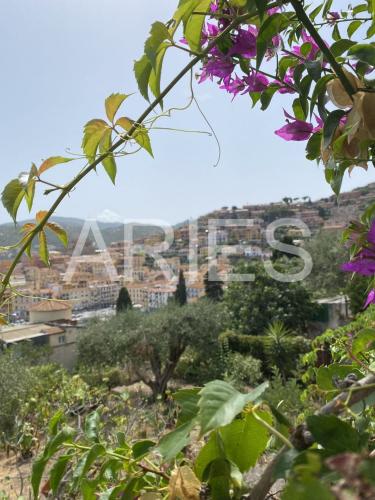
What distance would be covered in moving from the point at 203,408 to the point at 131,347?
593 cm

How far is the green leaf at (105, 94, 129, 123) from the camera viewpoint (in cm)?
33

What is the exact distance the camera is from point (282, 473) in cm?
16

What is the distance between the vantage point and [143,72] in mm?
290

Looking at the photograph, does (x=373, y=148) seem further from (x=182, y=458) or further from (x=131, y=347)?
(x=131, y=347)

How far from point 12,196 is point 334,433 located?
11.6 inches

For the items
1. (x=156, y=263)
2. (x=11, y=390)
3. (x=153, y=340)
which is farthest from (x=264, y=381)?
(x=156, y=263)

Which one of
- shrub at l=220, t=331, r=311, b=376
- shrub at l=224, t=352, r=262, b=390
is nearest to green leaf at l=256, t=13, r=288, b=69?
shrub at l=224, t=352, r=262, b=390

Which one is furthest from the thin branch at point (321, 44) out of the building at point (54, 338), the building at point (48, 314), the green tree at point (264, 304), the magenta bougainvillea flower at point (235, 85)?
the building at point (48, 314)

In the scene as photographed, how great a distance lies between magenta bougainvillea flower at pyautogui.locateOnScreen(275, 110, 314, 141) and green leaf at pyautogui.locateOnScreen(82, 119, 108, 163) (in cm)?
14

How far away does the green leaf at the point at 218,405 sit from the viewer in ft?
Result: 0.48

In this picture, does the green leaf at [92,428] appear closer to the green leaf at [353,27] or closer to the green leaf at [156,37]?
the green leaf at [156,37]

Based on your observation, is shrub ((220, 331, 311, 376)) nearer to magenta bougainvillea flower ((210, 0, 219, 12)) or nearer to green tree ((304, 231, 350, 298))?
green tree ((304, 231, 350, 298))

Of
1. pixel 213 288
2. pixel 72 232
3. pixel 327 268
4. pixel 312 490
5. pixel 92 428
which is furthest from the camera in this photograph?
pixel 213 288

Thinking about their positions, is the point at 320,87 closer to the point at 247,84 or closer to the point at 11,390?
the point at 247,84
